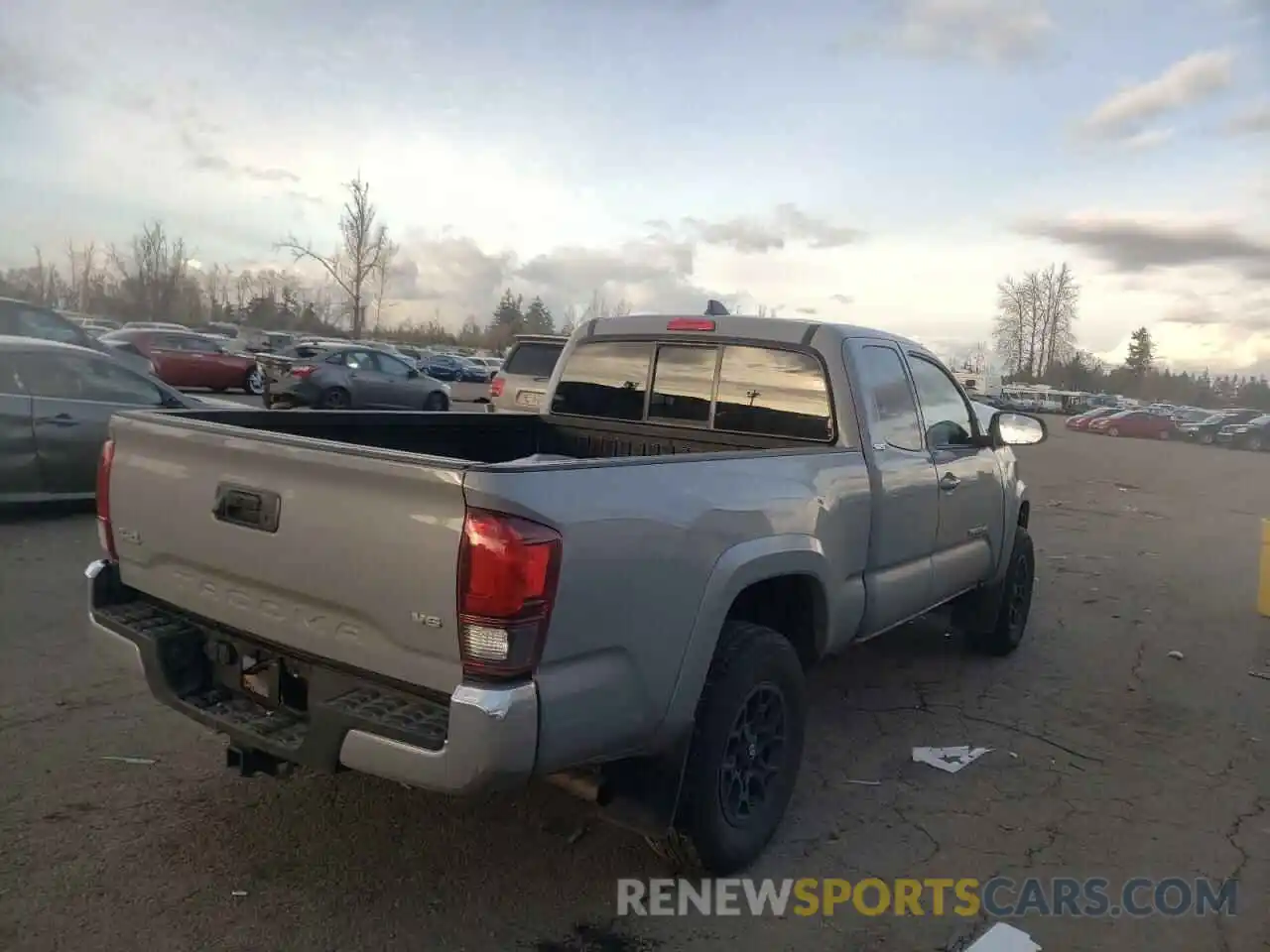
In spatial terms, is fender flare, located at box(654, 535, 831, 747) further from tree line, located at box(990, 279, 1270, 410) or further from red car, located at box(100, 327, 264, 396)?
tree line, located at box(990, 279, 1270, 410)

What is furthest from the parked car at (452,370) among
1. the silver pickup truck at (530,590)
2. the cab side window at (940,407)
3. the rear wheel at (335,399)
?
the silver pickup truck at (530,590)

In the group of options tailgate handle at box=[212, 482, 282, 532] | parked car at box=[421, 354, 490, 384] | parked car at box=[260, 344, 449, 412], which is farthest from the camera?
parked car at box=[421, 354, 490, 384]

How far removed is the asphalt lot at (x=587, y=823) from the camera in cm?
306

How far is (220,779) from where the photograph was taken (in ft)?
12.9

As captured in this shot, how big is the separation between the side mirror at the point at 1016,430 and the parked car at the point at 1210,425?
45726 mm

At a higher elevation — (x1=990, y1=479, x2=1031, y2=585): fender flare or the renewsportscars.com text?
(x1=990, y1=479, x2=1031, y2=585): fender flare

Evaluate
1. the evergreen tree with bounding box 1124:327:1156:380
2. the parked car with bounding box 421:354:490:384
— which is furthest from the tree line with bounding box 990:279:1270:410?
the parked car with bounding box 421:354:490:384

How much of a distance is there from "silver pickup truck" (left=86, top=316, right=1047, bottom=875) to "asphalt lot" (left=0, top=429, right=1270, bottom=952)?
401mm

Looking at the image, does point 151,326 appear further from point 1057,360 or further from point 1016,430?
point 1057,360

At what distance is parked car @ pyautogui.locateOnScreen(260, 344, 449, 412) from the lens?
2022 centimetres

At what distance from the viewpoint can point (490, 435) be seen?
17.3 ft

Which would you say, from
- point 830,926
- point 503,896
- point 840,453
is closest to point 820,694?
point 840,453

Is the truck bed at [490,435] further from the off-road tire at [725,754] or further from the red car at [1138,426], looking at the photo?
the red car at [1138,426]

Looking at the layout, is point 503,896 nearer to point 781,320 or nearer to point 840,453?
point 840,453
